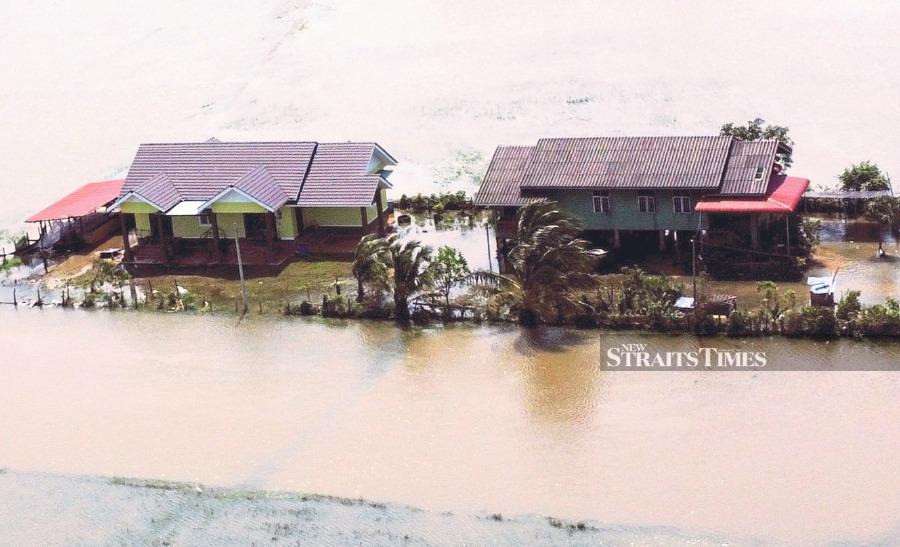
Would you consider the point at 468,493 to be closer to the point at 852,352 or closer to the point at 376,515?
the point at 376,515

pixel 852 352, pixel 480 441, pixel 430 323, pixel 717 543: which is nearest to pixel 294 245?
pixel 430 323

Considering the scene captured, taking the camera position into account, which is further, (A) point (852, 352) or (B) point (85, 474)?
(A) point (852, 352)

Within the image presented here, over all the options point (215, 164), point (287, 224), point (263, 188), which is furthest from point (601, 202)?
point (215, 164)

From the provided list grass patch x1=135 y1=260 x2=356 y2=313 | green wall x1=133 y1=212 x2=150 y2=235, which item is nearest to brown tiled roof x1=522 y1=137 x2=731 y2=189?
grass patch x1=135 y1=260 x2=356 y2=313

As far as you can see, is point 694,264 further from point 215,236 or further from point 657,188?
point 215,236

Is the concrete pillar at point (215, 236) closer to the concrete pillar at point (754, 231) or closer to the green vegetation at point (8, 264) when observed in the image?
the green vegetation at point (8, 264)

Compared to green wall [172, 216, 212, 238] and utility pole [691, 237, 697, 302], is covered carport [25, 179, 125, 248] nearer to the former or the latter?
green wall [172, 216, 212, 238]

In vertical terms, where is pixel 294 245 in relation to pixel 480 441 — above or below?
above

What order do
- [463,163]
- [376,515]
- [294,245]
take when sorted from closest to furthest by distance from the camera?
[376,515] → [294,245] → [463,163]
